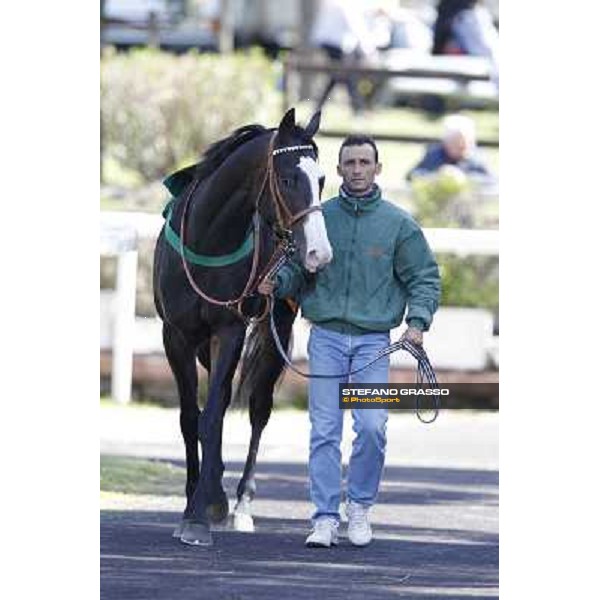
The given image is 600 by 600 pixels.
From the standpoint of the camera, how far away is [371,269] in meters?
9.89

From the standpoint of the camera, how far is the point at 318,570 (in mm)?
9602

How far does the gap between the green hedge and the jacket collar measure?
9.90 meters

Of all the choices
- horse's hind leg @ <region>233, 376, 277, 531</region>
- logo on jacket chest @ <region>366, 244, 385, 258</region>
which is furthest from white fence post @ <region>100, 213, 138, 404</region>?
logo on jacket chest @ <region>366, 244, 385, 258</region>

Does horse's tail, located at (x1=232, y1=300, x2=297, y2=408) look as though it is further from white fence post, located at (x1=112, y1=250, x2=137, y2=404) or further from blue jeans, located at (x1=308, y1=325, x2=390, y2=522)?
white fence post, located at (x1=112, y1=250, x2=137, y2=404)

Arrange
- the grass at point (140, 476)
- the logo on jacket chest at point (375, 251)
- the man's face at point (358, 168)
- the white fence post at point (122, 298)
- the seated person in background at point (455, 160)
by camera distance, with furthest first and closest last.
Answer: the seated person in background at point (455, 160)
the white fence post at point (122, 298)
the grass at point (140, 476)
the logo on jacket chest at point (375, 251)
the man's face at point (358, 168)

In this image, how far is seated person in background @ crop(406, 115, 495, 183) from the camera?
59.8 feet

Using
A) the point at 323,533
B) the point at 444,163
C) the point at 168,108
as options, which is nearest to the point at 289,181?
the point at 323,533

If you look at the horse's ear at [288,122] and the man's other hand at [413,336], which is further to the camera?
the man's other hand at [413,336]

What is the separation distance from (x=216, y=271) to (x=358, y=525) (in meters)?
1.21

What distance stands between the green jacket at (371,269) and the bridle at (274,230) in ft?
0.53

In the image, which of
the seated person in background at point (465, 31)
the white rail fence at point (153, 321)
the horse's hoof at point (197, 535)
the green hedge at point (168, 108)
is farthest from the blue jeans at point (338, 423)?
the seated person in background at point (465, 31)

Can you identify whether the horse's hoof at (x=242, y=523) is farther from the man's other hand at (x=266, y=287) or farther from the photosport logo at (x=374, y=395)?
the man's other hand at (x=266, y=287)

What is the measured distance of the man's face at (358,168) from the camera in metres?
9.74
